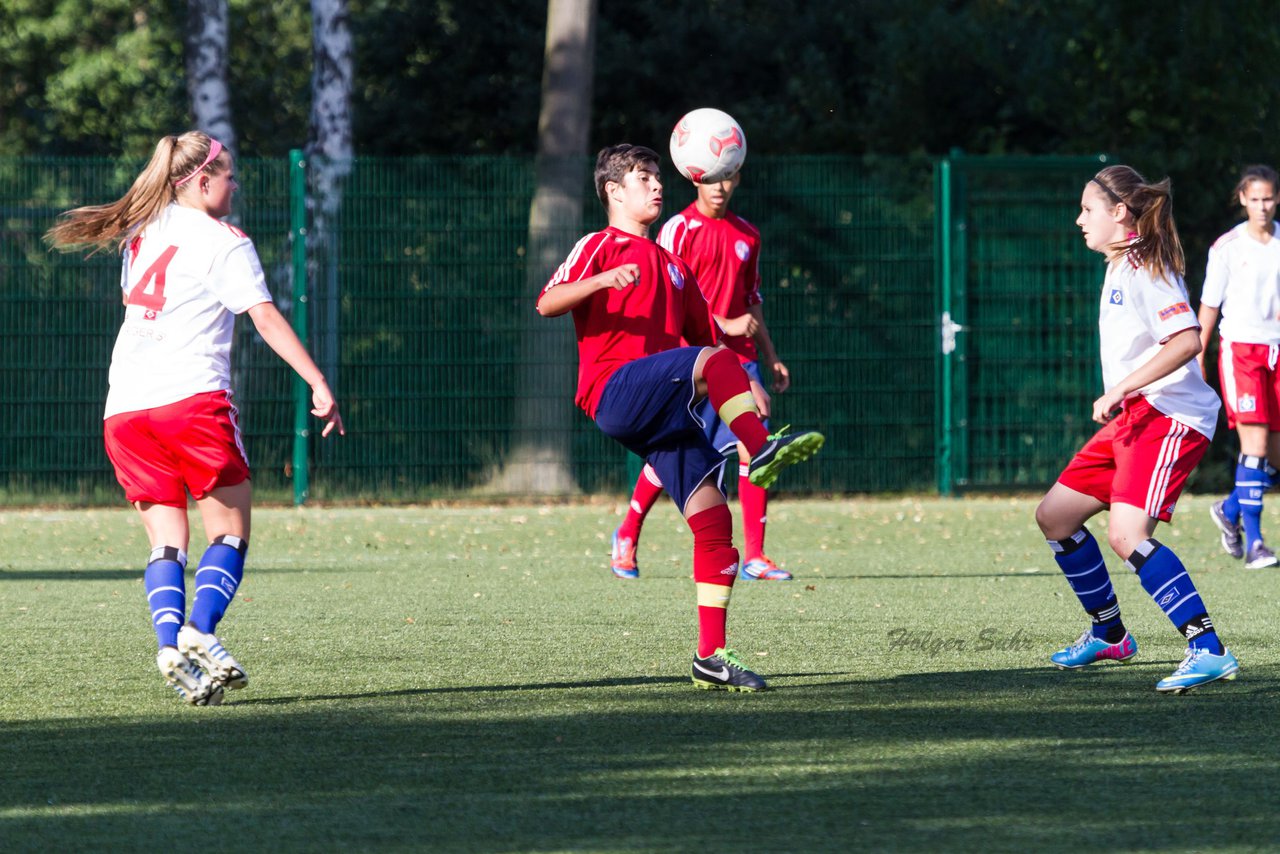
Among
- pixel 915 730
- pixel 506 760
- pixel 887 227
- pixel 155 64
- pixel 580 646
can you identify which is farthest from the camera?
pixel 155 64

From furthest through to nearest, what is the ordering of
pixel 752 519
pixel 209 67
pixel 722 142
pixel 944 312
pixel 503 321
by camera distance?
pixel 209 67
pixel 944 312
pixel 503 321
pixel 752 519
pixel 722 142

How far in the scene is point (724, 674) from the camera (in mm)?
6160

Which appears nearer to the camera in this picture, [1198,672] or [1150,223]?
[1198,672]

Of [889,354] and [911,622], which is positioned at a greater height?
[889,354]

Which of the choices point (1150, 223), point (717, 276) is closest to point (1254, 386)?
point (717, 276)

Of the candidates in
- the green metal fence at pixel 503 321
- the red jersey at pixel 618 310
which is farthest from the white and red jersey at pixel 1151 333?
the green metal fence at pixel 503 321

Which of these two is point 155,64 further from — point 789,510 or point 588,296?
point 588,296

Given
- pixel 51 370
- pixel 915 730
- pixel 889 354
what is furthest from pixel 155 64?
pixel 915 730

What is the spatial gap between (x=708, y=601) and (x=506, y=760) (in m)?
1.39

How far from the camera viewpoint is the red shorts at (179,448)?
589 cm

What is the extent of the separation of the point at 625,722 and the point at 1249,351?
618 cm

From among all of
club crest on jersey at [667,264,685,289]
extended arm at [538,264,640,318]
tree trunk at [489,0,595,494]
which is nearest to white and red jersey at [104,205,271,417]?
extended arm at [538,264,640,318]

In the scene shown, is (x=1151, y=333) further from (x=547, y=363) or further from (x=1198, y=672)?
(x=547, y=363)

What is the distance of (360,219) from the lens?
14.8m
